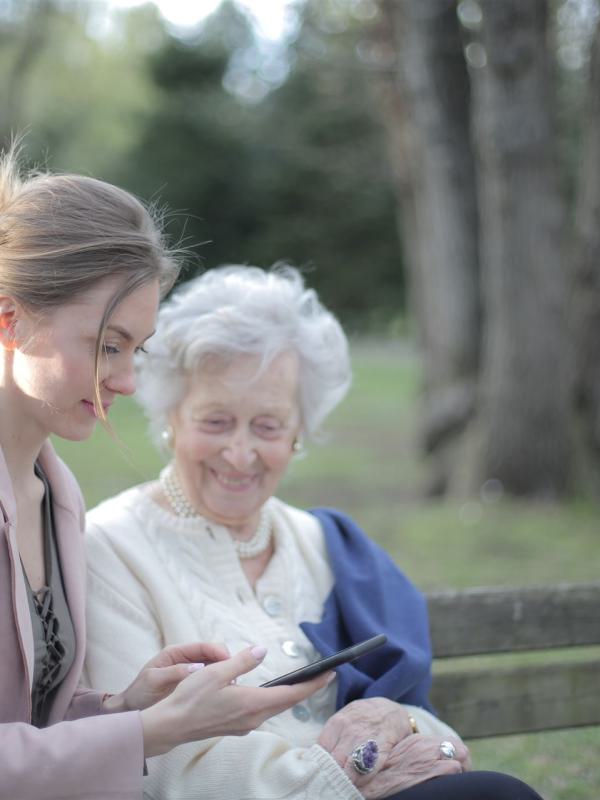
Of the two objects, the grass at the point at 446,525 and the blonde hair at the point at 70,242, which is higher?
the blonde hair at the point at 70,242

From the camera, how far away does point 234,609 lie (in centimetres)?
277

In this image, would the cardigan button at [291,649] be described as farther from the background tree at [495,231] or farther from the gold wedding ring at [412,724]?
the background tree at [495,231]

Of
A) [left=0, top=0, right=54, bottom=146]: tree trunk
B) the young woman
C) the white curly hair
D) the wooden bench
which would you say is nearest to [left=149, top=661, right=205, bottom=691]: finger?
the young woman

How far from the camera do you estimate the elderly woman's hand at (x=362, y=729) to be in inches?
97.4

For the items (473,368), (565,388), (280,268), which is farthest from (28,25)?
(280,268)

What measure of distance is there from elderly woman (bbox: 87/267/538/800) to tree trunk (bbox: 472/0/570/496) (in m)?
5.19

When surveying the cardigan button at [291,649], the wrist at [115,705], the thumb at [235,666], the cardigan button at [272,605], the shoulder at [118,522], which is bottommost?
the cardigan button at [291,649]

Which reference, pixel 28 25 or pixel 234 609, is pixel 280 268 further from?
pixel 28 25

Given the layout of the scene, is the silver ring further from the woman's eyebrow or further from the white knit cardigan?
the woman's eyebrow

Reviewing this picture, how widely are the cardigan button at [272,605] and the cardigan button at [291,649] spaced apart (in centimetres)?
9

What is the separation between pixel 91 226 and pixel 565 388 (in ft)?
21.9

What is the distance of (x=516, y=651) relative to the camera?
3.19 meters

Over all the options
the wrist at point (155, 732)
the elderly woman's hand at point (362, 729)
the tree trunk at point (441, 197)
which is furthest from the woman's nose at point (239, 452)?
the tree trunk at point (441, 197)

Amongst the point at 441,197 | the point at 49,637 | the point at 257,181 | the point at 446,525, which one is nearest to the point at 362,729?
the point at 49,637
